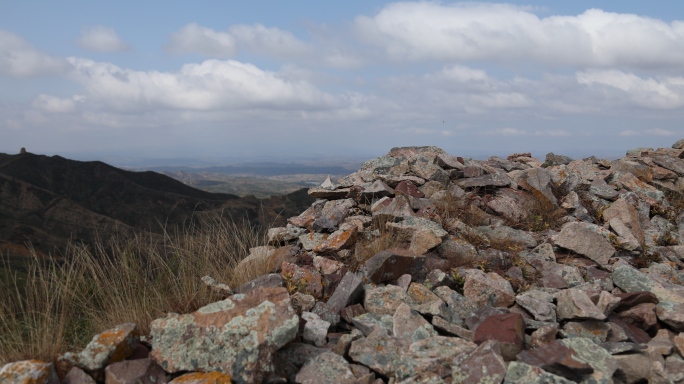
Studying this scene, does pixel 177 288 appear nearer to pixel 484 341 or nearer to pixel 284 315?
pixel 284 315

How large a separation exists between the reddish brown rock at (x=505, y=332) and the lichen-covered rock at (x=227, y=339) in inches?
83.4

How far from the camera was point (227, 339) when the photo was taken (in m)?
3.96

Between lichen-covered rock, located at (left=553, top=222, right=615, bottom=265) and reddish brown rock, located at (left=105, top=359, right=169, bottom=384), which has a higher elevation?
lichen-covered rock, located at (left=553, top=222, right=615, bottom=265)

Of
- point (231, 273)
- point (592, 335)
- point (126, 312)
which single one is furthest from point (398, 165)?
point (126, 312)

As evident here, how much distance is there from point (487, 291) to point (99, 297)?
596cm

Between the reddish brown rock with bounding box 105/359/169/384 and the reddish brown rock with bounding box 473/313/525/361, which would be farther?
the reddish brown rock with bounding box 473/313/525/361

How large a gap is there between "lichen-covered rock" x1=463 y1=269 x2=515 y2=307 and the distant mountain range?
38.5 m

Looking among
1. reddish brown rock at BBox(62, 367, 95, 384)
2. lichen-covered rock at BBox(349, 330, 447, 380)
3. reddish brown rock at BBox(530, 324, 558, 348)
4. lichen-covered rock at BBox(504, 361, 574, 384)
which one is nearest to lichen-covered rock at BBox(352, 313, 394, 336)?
lichen-covered rock at BBox(349, 330, 447, 380)

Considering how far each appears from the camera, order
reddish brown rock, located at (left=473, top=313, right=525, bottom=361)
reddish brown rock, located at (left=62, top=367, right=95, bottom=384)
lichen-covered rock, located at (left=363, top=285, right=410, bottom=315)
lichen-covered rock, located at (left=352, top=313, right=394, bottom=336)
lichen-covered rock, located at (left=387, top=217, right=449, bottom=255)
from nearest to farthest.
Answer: reddish brown rock, located at (left=62, top=367, right=95, bottom=384)
reddish brown rock, located at (left=473, top=313, right=525, bottom=361)
lichen-covered rock, located at (left=352, top=313, right=394, bottom=336)
lichen-covered rock, located at (left=363, top=285, right=410, bottom=315)
lichen-covered rock, located at (left=387, top=217, right=449, bottom=255)

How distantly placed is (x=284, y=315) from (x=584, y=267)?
18.2ft

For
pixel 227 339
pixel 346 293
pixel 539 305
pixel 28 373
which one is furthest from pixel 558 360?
pixel 28 373

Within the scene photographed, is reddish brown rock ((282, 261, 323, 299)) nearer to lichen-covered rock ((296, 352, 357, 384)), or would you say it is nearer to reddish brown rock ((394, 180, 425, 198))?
lichen-covered rock ((296, 352, 357, 384))

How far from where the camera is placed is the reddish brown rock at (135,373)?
365cm

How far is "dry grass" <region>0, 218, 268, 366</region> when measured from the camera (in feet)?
14.9
